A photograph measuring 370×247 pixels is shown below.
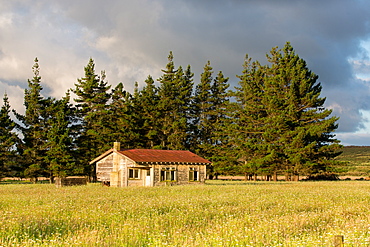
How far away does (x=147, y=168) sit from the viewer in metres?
43.6

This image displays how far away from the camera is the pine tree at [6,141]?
54.4 meters

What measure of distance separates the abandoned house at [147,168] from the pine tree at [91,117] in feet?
34.7

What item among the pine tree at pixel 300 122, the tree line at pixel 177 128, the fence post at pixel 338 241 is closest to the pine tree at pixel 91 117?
the tree line at pixel 177 128

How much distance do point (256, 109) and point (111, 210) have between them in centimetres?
5062

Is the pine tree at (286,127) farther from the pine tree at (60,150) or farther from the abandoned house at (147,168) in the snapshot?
the pine tree at (60,150)

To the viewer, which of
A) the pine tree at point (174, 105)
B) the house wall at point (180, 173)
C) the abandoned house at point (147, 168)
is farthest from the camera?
the pine tree at point (174, 105)

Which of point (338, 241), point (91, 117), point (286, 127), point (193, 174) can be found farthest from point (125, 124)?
point (338, 241)

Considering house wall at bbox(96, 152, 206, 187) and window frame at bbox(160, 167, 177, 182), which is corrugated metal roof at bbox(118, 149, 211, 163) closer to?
house wall at bbox(96, 152, 206, 187)

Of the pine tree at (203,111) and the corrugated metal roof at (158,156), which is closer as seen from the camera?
the corrugated metal roof at (158,156)

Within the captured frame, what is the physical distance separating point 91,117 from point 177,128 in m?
15.7

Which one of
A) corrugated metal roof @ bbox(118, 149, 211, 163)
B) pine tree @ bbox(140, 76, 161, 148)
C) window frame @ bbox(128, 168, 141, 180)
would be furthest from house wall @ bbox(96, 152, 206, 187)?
pine tree @ bbox(140, 76, 161, 148)

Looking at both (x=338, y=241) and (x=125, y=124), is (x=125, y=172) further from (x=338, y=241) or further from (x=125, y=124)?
(x=338, y=241)

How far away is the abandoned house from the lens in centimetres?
4328

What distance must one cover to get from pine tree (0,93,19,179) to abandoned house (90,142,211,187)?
604 inches
